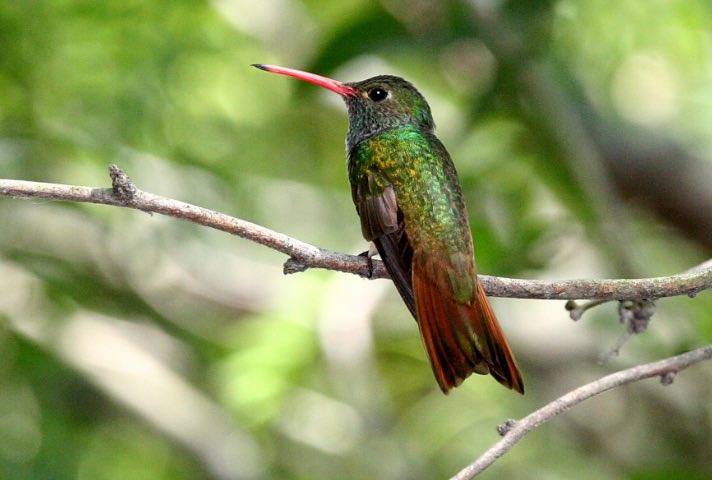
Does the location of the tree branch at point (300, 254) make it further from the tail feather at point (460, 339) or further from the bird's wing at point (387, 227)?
the bird's wing at point (387, 227)

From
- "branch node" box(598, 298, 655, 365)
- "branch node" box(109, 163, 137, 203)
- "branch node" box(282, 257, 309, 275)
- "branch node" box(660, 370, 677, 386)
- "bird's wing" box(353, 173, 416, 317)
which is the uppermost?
"bird's wing" box(353, 173, 416, 317)

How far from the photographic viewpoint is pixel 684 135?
587cm

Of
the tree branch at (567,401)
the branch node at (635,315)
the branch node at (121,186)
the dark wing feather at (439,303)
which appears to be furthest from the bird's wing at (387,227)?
the branch node at (121,186)

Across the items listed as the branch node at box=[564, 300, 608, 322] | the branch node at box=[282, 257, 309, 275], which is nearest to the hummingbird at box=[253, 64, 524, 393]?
the branch node at box=[564, 300, 608, 322]

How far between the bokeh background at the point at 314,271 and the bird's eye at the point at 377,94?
13.5 inches

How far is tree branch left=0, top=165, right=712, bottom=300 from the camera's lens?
2527 mm

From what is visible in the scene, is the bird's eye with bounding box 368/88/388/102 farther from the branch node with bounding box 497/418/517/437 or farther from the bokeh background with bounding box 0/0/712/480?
the branch node with bounding box 497/418/517/437

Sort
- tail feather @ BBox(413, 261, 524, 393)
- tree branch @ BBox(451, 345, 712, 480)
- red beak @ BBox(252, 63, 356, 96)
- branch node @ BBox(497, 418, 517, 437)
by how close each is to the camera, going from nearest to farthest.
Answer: tree branch @ BBox(451, 345, 712, 480), branch node @ BBox(497, 418, 517, 437), tail feather @ BBox(413, 261, 524, 393), red beak @ BBox(252, 63, 356, 96)

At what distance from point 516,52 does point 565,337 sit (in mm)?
1760

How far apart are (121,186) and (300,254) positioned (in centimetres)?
54

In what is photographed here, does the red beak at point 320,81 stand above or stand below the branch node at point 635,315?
above

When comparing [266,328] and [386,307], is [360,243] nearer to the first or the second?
[386,307]

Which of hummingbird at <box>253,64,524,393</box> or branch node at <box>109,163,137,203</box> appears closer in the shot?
branch node at <box>109,163,137,203</box>

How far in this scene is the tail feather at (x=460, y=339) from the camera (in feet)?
10.5
